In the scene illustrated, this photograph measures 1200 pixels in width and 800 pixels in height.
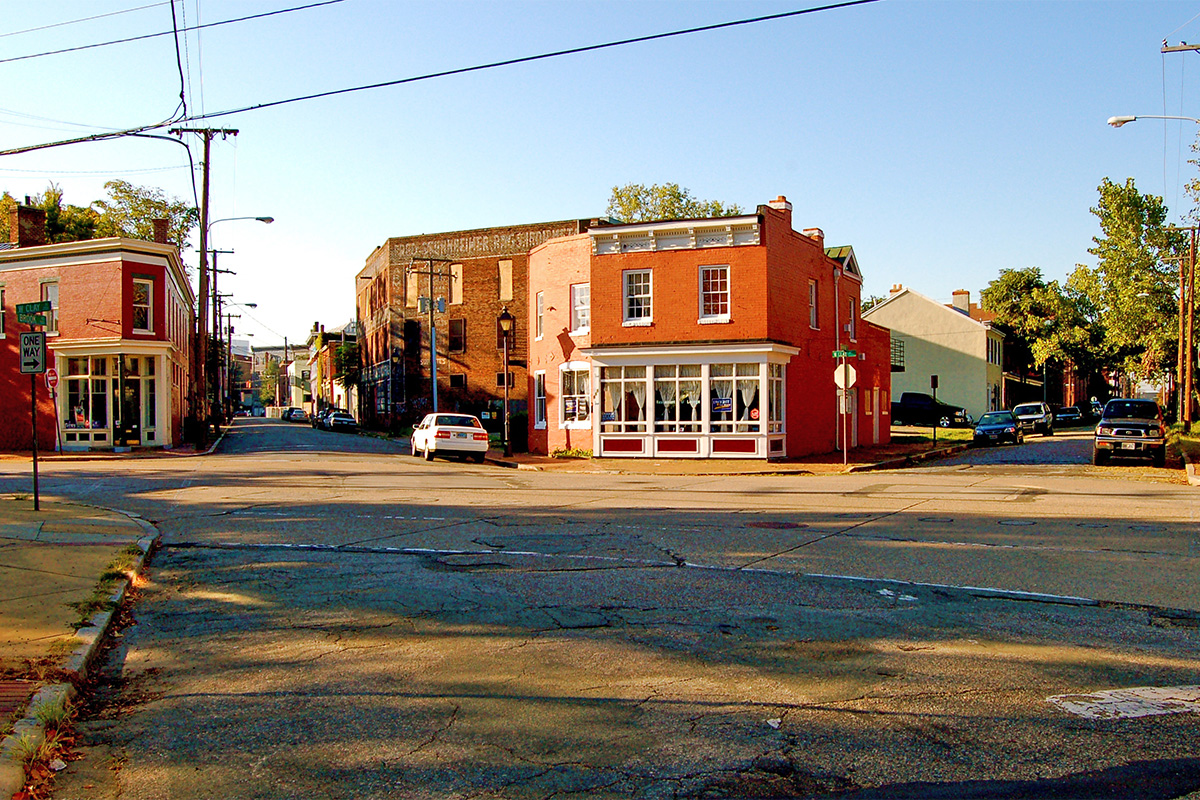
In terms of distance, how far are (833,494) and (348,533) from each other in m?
9.82

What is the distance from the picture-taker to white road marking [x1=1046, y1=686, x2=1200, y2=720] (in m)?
5.16

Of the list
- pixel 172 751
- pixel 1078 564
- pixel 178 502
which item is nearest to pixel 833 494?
pixel 1078 564

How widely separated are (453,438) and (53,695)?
25275mm

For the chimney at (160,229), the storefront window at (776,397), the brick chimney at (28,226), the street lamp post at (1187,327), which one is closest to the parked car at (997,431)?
the street lamp post at (1187,327)

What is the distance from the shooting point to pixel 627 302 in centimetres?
2950

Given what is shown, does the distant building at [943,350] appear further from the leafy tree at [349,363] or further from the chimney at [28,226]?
the chimney at [28,226]

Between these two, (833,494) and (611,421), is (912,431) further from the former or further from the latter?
(833,494)

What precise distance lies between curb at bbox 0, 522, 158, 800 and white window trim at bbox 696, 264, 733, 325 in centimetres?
2160

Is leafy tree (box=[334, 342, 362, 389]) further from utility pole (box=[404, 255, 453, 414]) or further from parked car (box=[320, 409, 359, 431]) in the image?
utility pole (box=[404, 255, 453, 414])

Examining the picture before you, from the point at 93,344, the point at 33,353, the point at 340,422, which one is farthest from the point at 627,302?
the point at 340,422

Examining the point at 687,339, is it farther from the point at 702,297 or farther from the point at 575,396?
the point at 575,396

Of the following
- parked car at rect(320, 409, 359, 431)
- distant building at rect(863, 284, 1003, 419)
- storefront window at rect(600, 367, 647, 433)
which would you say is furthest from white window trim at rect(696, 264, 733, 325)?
parked car at rect(320, 409, 359, 431)

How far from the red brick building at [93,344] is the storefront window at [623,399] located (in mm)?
18595

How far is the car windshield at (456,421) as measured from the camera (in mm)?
31062
